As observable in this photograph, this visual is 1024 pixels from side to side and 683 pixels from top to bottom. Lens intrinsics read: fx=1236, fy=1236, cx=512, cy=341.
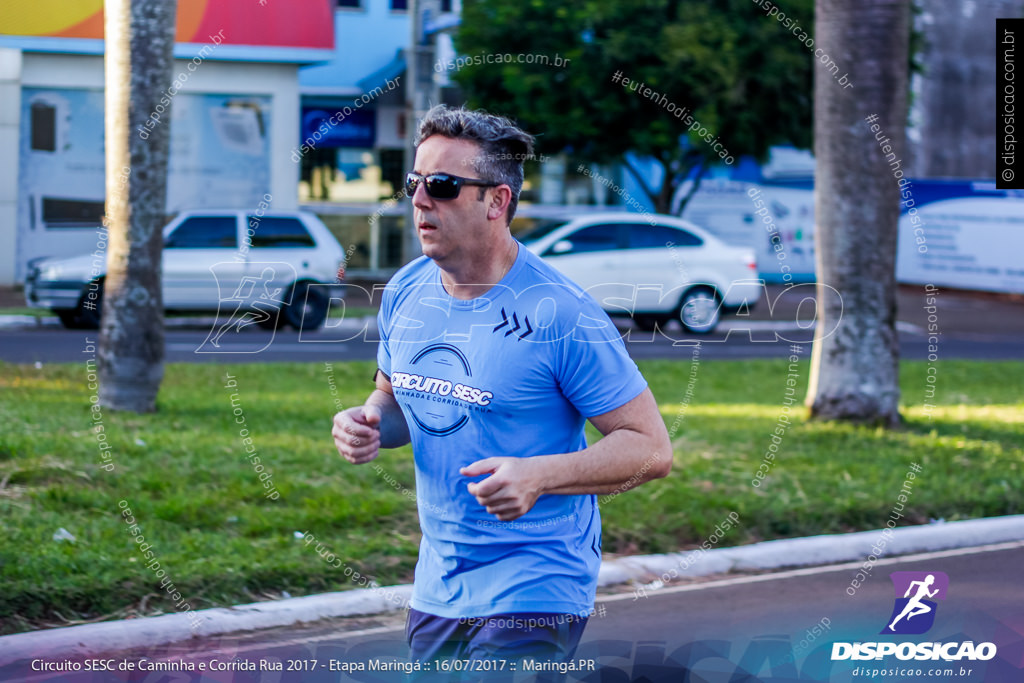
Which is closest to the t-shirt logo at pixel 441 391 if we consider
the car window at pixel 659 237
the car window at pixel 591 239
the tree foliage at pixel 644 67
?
the car window at pixel 591 239

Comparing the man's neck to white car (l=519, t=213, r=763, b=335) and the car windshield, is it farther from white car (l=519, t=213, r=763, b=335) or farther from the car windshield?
the car windshield

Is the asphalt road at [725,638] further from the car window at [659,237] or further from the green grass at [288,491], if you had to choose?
the car window at [659,237]

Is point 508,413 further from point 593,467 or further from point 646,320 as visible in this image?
point 646,320

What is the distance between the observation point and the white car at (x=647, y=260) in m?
17.8

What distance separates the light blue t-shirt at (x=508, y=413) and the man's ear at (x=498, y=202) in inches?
5.1

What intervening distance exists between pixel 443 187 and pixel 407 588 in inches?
→ 126

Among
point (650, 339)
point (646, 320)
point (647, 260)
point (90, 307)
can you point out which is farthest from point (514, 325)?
point (647, 260)

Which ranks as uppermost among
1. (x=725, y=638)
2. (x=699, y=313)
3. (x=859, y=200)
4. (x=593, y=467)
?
(x=859, y=200)

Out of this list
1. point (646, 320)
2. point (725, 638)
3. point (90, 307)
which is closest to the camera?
point (725, 638)

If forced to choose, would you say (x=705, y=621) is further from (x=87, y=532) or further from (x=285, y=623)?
(x=87, y=532)

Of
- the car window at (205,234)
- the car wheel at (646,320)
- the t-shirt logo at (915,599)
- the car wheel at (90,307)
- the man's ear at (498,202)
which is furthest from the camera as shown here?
the car wheel at (646,320)

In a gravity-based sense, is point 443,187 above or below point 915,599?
above

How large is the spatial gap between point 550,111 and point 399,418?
17320 millimetres

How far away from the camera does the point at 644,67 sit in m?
20.0
